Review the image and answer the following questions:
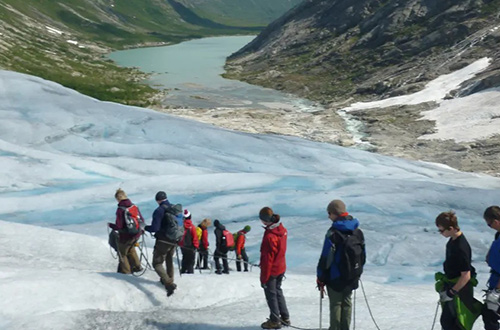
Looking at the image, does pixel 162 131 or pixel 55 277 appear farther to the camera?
pixel 162 131

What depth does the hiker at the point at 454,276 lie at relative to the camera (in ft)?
20.5

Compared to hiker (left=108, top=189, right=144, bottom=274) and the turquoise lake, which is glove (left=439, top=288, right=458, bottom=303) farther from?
the turquoise lake

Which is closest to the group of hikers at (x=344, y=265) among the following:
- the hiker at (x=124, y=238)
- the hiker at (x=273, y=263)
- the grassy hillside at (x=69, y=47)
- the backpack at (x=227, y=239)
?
the hiker at (x=273, y=263)

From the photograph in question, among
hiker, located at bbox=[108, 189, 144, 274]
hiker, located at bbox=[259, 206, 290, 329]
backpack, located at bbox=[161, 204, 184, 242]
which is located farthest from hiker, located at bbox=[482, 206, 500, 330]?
hiker, located at bbox=[108, 189, 144, 274]

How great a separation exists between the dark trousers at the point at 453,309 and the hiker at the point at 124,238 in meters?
5.82

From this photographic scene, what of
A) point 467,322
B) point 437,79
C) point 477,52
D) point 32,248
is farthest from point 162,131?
point 477,52

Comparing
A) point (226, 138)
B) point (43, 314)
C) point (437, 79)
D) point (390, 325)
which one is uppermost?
point (437, 79)

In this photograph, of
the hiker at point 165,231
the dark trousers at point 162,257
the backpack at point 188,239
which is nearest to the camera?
the hiker at point 165,231

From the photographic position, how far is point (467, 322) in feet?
21.2

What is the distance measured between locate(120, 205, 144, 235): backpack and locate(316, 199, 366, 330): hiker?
4213 mm

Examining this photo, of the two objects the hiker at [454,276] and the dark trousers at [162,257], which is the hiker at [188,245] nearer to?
the dark trousers at [162,257]

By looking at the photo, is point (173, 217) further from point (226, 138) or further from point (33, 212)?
point (226, 138)

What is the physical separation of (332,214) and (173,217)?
3372 millimetres

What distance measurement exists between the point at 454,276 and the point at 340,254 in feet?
4.68
